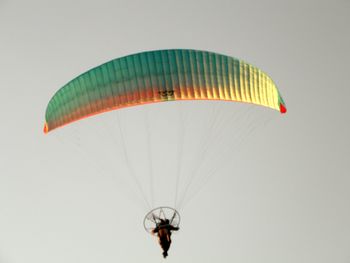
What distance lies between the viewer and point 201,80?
18484 mm

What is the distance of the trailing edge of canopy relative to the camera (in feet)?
59.4

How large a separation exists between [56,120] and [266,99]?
8.21 meters

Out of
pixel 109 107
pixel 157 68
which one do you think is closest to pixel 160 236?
pixel 109 107

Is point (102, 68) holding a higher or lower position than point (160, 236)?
higher

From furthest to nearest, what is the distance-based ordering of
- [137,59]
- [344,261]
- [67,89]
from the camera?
[344,261] < [67,89] < [137,59]

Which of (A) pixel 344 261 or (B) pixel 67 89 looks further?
(A) pixel 344 261

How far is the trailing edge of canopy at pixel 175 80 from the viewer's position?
18.1 m

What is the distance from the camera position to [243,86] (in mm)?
18500

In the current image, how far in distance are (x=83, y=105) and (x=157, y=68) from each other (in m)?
3.36

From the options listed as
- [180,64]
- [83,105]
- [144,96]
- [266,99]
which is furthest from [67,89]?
[266,99]

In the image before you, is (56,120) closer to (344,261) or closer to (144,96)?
(144,96)

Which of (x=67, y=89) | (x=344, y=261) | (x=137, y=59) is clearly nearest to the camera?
(x=137, y=59)

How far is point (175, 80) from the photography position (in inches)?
723

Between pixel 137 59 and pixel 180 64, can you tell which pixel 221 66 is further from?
pixel 137 59
